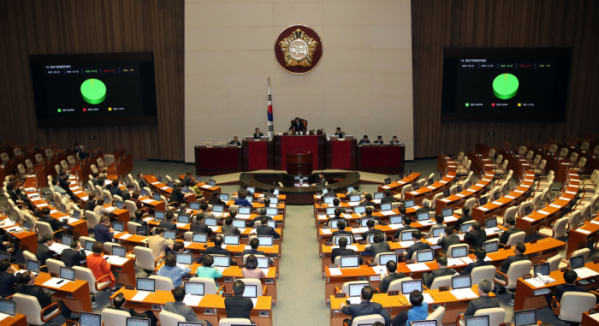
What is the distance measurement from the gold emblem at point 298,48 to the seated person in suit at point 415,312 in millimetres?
15883

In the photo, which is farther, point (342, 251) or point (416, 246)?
point (416, 246)

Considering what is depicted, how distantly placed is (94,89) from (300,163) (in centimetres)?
1125

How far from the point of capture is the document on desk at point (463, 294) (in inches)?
278

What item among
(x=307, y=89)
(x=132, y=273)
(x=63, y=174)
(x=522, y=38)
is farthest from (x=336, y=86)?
(x=132, y=273)

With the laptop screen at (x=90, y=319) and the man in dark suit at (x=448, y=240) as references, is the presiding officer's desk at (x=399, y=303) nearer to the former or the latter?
the man in dark suit at (x=448, y=240)

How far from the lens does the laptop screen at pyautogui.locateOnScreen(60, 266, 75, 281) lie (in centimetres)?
782

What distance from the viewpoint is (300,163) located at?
58.2ft

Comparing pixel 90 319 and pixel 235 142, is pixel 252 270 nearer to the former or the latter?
pixel 90 319

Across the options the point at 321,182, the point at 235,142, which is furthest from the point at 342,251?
the point at 235,142

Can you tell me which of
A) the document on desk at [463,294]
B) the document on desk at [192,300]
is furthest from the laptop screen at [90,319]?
the document on desk at [463,294]

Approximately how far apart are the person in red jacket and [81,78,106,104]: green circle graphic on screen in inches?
599

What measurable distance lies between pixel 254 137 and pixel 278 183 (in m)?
3.42

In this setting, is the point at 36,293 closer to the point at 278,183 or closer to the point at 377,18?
the point at 278,183

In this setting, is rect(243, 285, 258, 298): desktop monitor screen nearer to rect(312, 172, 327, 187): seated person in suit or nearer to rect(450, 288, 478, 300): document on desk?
rect(450, 288, 478, 300): document on desk
